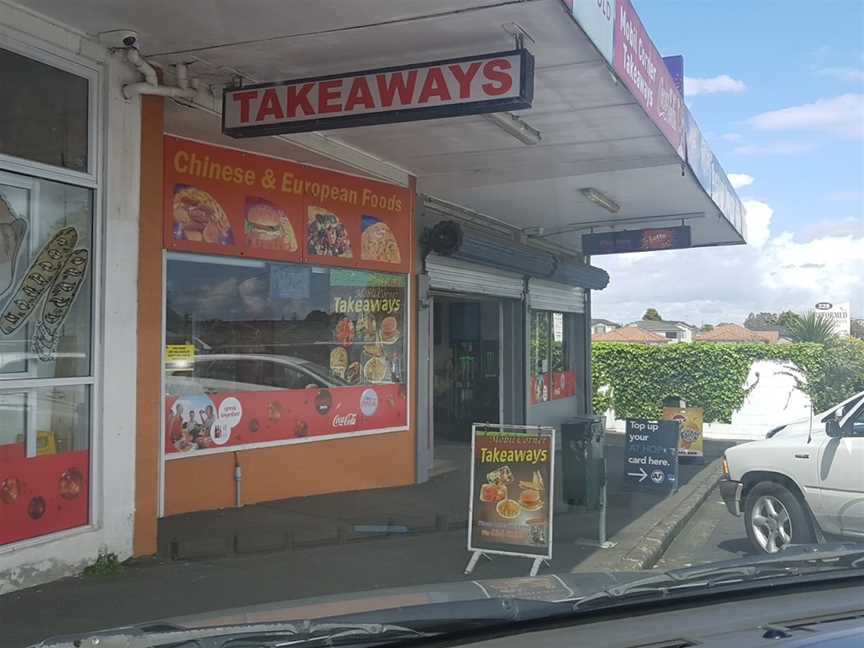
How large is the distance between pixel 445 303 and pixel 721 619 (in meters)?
13.1

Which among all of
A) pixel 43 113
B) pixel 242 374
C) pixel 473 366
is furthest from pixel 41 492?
pixel 473 366

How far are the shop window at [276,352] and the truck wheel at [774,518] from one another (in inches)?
173

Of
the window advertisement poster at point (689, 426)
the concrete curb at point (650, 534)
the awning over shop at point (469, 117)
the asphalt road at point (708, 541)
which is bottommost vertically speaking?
the asphalt road at point (708, 541)

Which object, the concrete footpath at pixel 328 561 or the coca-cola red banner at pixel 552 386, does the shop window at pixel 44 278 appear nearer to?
the concrete footpath at pixel 328 561

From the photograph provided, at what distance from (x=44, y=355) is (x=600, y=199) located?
8396 millimetres

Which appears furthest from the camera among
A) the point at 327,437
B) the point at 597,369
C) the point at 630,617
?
the point at 597,369

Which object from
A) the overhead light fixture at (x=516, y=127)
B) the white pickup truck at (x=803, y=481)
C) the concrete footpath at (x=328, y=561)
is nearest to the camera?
the concrete footpath at (x=328, y=561)

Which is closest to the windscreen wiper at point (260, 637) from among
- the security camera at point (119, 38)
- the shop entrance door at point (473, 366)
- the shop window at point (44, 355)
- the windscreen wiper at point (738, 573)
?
the windscreen wiper at point (738, 573)

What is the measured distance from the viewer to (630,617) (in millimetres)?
2631

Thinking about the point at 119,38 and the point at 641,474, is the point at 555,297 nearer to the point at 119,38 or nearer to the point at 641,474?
the point at 641,474

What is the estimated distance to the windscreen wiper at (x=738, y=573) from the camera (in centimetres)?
275

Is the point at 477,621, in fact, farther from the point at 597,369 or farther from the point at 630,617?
the point at 597,369

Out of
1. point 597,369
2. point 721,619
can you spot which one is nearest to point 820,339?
point 597,369

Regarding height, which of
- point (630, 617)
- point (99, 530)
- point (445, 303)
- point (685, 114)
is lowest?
point (99, 530)
